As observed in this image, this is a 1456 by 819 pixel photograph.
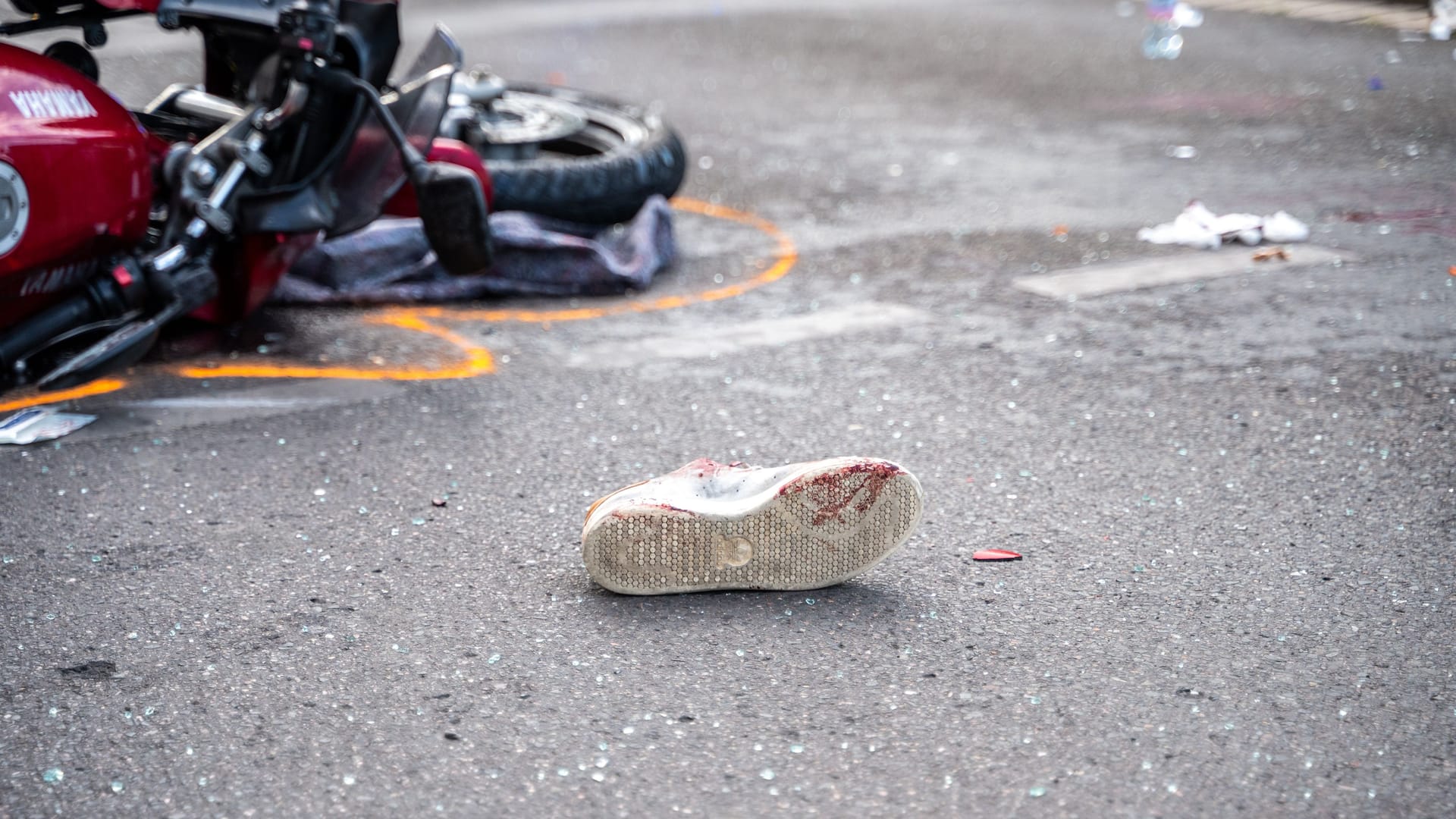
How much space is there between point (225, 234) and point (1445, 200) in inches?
181

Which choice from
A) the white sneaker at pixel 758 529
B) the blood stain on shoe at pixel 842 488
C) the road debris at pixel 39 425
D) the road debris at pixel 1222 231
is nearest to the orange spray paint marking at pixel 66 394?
the road debris at pixel 39 425

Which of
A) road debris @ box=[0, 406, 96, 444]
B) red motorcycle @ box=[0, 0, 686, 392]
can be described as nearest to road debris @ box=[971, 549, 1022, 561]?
red motorcycle @ box=[0, 0, 686, 392]

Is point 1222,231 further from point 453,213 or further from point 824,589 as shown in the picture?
point 824,589

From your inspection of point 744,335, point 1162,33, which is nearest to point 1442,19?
point 1162,33

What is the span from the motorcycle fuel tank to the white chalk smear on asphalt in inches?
110

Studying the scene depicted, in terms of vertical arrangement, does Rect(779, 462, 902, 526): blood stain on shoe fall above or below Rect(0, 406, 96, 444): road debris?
above

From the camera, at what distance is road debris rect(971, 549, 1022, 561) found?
2879 millimetres

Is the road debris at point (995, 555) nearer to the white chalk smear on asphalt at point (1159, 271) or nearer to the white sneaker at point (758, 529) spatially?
the white sneaker at point (758, 529)

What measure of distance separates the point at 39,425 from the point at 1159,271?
3527 mm

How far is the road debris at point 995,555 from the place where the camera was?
2879mm

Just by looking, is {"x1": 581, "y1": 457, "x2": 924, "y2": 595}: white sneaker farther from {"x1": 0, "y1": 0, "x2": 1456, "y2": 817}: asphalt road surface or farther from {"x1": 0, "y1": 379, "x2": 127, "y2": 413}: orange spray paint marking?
{"x1": 0, "y1": 379, "x2": 127, "y2": 413}: orange spray paint marking

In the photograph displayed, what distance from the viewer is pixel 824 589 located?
2.75m

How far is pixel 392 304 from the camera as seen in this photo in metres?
4.66

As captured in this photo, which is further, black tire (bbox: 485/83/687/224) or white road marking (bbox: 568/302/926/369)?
black tire (bbox: 485/83/687/224)
